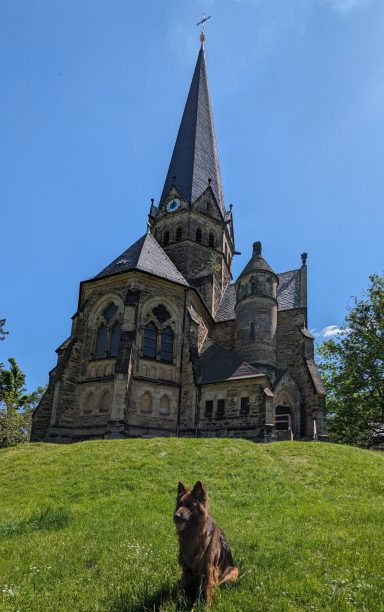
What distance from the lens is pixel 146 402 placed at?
24.9 metres

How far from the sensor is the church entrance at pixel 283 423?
2422 cm

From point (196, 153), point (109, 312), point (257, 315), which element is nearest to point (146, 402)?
point (109, 312)

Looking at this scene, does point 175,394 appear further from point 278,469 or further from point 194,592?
point 194,592

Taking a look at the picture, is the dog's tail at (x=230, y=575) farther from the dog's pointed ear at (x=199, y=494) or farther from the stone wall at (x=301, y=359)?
the stone wall at (x=301, y=359)

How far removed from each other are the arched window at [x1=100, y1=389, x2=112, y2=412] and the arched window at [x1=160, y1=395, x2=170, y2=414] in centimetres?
268

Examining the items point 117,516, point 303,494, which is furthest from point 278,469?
point 117,516

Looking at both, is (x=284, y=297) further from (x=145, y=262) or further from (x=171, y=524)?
(x=171, y=524)

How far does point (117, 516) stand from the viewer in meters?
9.95

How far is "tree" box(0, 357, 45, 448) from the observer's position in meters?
32.4

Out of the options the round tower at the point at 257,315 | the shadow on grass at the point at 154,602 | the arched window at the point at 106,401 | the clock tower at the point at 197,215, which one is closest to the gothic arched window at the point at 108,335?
the arched window at the point at 106,401

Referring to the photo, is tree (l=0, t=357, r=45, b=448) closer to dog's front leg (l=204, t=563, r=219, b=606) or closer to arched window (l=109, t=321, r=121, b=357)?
arched window (l=109, t=321, r=121, b=357)

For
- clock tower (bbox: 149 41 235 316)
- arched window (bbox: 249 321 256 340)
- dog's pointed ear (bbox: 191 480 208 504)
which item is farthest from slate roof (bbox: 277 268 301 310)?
dog's pointed ear (bbox: 191 480 208 504)

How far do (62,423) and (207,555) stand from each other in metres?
20.7

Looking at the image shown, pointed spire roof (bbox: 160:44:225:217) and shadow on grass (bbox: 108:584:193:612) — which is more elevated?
pointed spire roof (bbox: 160:44:225:217)
